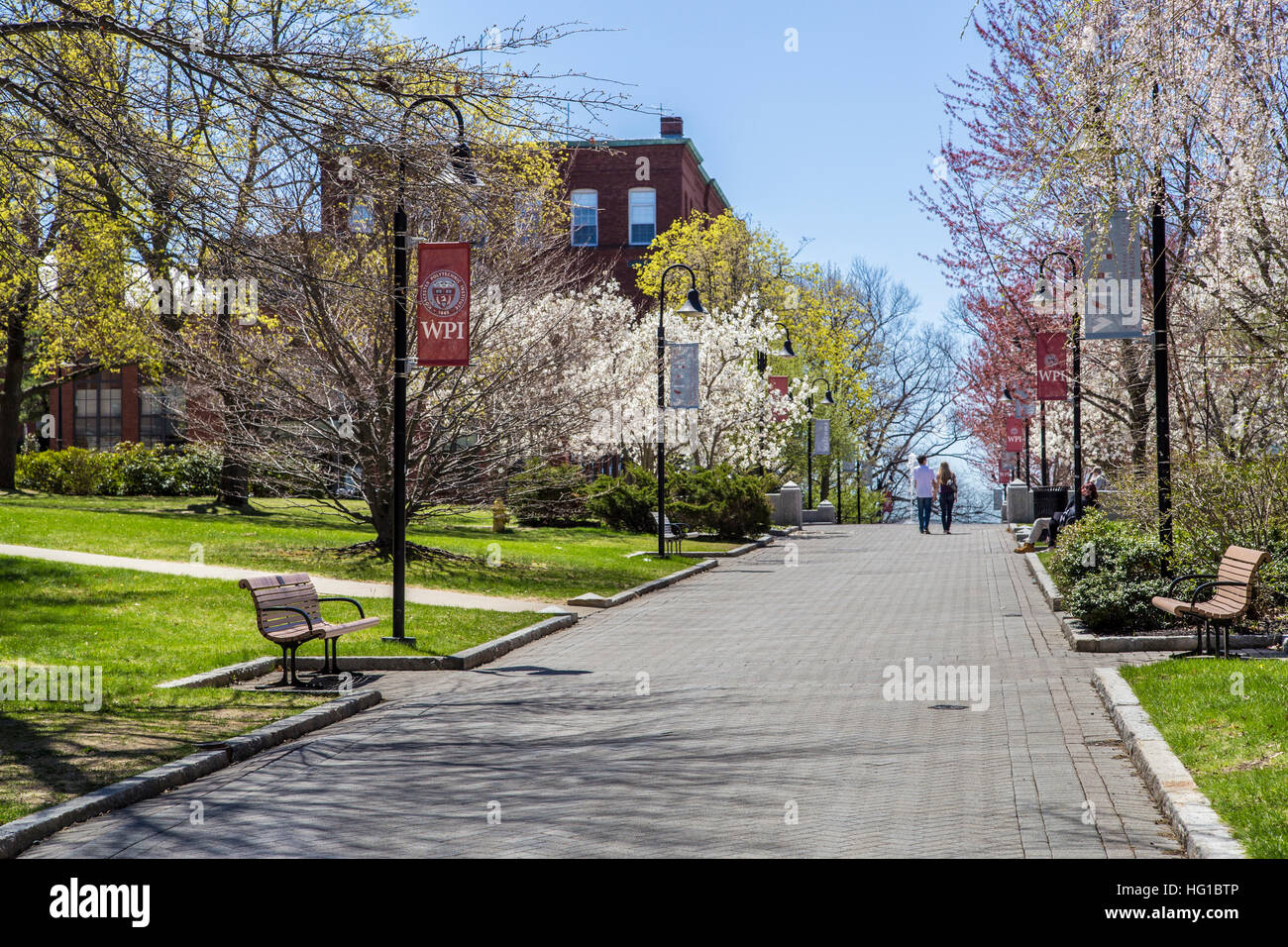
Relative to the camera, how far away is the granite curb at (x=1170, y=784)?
19.7 feet

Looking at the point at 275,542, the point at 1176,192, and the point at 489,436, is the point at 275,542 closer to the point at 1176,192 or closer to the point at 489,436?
the point at 489,436

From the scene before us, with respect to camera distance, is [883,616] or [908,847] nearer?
[908,847]

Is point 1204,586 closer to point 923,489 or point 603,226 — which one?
point 923,489

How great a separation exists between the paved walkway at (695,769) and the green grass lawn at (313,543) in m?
6.73

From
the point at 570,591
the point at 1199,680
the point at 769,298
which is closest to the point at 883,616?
the point at 570,591

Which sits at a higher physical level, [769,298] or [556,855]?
[769,298]

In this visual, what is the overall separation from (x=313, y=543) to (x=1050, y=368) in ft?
46.7

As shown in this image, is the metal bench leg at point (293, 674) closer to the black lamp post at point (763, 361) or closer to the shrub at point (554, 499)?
the shrub at point (554, 499)

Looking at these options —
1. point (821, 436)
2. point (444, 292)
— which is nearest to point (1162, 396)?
point (444, 292)

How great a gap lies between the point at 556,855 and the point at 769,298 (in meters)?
47.5

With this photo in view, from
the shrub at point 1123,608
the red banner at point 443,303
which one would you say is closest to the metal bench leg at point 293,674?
the red banner at point 443,303

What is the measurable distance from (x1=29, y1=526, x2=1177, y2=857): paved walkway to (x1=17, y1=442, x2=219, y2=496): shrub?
24.8 meters

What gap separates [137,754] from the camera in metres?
8.47

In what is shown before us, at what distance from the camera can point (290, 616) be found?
12.3 m
